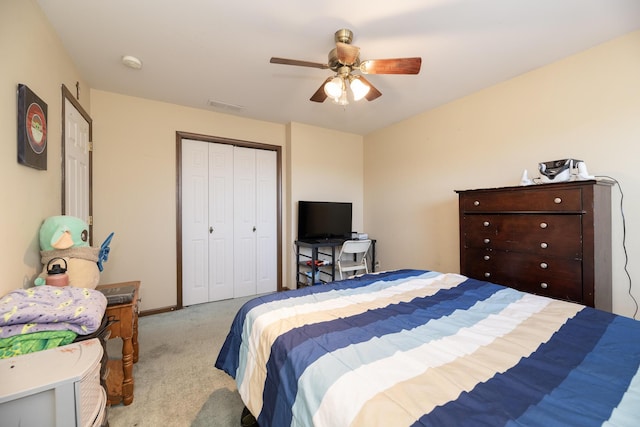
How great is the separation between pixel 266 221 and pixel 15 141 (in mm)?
2616

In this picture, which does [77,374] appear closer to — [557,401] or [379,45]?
[557,401]

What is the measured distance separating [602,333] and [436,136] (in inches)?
101

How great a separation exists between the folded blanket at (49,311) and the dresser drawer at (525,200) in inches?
107

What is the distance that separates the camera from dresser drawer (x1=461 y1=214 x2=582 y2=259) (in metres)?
1.79

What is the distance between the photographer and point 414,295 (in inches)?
60.7

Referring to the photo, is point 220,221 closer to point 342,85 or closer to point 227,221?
point 227,221

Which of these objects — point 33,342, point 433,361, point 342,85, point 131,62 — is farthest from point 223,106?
point 433,361

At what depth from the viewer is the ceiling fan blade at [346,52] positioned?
1684mm

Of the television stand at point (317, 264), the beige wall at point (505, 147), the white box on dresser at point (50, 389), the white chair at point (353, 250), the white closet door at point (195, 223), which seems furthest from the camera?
the television stand at point (317, 264)

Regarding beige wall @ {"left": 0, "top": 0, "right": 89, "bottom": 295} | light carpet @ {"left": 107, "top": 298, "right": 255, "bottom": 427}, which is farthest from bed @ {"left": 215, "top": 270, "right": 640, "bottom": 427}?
beige wall @ {"left": 0, "top": 0, "right": 89, "bottom": 295}

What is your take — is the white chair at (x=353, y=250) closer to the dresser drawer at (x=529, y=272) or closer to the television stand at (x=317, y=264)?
the television stand at (x=317, y=264)

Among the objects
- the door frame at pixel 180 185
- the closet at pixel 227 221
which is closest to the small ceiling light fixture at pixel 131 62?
the door frame at pixel 180 185

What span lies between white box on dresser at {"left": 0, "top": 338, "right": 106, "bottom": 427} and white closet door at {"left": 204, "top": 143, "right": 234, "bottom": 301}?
2446 millimetres

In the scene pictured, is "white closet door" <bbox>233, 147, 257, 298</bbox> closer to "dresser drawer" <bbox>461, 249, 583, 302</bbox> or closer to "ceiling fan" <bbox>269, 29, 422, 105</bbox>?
"ceiling fan" <bbox>269, 29, 422, 105</bbox>
